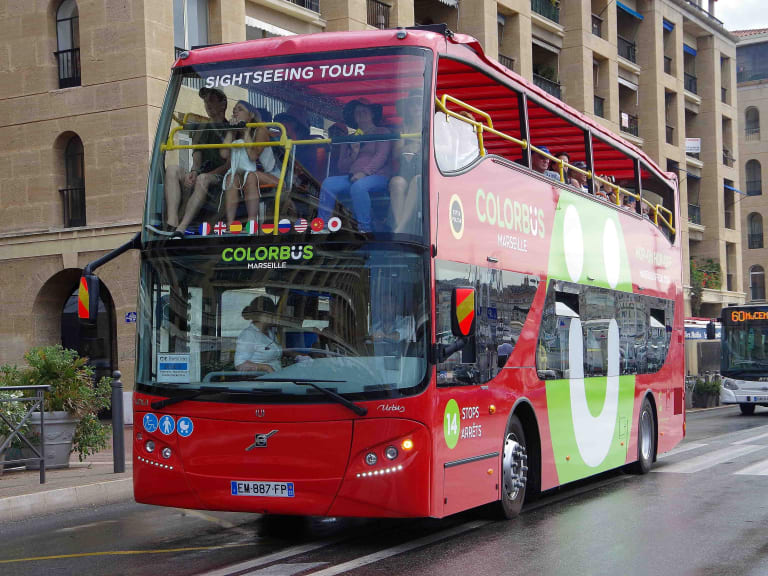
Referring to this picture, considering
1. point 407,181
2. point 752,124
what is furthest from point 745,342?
point 752,124

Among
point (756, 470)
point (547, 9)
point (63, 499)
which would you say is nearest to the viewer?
point (63, 499)

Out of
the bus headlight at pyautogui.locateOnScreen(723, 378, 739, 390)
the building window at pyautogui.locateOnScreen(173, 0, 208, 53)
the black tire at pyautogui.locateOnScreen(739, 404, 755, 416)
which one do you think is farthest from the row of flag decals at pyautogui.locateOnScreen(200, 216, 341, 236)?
the black tire at pyautogui.locateOnScreen(739, 404, 755, 416)

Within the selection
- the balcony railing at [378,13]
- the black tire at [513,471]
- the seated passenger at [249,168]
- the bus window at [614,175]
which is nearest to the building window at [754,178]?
the balcony railing at [378,13]

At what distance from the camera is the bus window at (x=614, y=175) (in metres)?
13.7

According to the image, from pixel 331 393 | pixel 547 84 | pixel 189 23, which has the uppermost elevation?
pixel 547 84

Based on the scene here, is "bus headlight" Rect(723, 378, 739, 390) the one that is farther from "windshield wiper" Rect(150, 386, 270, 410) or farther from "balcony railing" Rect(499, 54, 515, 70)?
"windshield wiper" Rect(150, 386, 270, 410)

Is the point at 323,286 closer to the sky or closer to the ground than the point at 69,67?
closer to the ground

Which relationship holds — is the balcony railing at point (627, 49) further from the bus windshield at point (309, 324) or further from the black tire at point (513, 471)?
the bus windshield at point (309, 324)

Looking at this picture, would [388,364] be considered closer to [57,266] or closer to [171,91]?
[171,91]

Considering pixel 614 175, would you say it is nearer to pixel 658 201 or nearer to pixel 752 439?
pixel 658 201

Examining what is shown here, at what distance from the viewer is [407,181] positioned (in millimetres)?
8508

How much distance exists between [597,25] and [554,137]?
33.1 metres

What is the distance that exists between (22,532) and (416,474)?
4278 mm

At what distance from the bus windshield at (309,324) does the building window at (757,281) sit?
63415 millimetres
